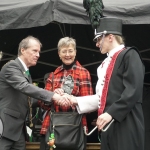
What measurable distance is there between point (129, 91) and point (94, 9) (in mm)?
1237

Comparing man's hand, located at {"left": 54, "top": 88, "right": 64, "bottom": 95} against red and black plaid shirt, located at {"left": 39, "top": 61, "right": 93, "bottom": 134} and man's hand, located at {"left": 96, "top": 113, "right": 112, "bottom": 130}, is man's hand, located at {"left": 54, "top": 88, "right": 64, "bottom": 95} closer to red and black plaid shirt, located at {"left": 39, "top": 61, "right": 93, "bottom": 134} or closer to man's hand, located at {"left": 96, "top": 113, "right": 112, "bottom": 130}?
red and black plaid shirt, located at {"left": 39, "top": 61, "right": 93, "bottom": 134}

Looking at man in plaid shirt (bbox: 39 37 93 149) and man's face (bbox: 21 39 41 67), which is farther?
man's face (bbox: 21 39 41 67)

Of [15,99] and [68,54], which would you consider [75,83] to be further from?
[15,99]

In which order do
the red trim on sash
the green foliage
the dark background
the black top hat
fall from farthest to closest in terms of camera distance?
the dark background
the green foliage
the black top hat
the red trim on sash

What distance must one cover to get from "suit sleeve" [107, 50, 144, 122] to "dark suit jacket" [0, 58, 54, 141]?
0.87 metres

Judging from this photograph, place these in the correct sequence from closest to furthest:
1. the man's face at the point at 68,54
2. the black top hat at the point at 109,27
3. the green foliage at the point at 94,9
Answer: the black top hat at the point at 109,27 → the green foliage at the point at 94,9 → the man's face at the point at 68,54

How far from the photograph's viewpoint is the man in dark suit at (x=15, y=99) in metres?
3.83

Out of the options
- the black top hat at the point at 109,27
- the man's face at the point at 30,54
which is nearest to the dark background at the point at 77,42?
the man's face at the point at 30,54

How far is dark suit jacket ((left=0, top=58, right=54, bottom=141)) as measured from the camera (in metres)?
3.83

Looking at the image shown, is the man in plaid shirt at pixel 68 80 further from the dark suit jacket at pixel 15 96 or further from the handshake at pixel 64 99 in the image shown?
the dark suit jacket at pixel 15 96

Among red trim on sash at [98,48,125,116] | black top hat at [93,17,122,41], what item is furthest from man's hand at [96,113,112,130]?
black top hat at [93,17,122,41]

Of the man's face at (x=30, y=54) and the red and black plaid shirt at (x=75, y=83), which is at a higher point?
the man's face at (x=30, y=54)

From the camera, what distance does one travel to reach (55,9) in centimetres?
440

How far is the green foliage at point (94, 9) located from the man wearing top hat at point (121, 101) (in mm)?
559
